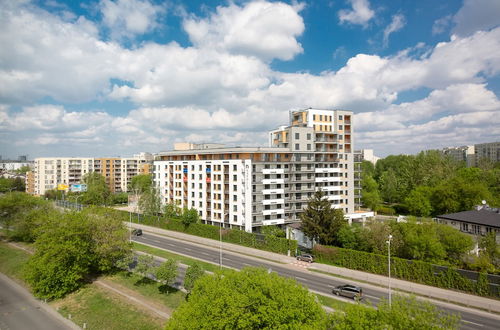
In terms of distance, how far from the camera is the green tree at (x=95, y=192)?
105 meters

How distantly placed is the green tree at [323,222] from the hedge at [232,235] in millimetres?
4405

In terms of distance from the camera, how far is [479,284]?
1350 inches

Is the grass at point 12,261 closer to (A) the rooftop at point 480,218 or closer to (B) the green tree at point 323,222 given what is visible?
(B) the green tree at point 323,222

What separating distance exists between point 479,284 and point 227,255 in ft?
118

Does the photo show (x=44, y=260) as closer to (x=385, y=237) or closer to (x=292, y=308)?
(x=292, y=308)

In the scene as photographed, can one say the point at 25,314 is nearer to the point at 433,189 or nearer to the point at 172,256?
the point at 172,256

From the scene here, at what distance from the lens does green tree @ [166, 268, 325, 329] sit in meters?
18.3

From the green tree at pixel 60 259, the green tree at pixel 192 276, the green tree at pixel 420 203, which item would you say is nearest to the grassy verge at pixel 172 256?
the green tree at pixel 60 259

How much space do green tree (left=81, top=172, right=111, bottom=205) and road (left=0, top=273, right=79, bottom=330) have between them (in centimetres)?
6727

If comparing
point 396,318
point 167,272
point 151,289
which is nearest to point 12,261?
point 151,289

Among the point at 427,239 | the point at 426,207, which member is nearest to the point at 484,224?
the point at 427,239

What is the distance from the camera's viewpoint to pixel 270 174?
214 feet

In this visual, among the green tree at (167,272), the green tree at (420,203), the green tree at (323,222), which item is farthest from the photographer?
the green tree at (420,203)

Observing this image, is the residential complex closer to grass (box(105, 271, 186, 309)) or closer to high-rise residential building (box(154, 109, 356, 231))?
high-rise residential building (box(154, 109, 356, 231))
